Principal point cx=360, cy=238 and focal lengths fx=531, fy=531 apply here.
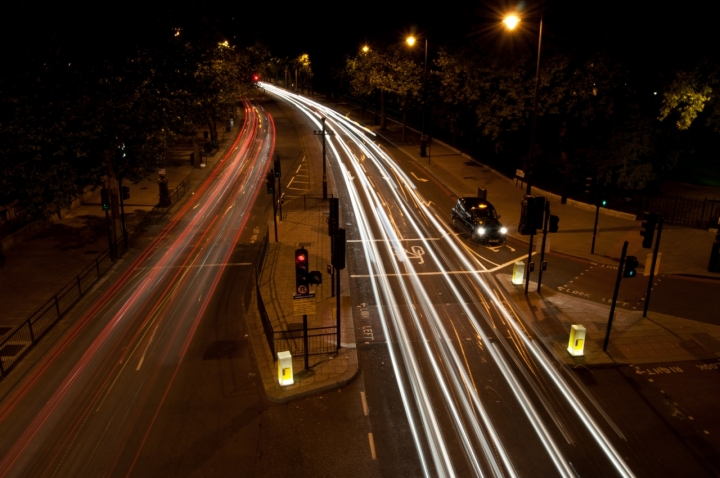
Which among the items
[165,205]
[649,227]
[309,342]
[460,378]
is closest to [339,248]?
[309,342]

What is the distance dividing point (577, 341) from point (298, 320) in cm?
794

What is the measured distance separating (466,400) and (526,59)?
1014 inches

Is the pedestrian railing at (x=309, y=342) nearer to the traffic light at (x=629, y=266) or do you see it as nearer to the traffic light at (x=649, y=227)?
the traffic light at (x=629, y=266)

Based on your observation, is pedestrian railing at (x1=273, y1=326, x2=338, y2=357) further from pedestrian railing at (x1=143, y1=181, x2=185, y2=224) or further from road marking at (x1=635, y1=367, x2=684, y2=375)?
pedestrian railing at (x1=143, y1=181, x2=185, y2=224)

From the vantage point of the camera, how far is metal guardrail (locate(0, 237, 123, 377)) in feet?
46.9

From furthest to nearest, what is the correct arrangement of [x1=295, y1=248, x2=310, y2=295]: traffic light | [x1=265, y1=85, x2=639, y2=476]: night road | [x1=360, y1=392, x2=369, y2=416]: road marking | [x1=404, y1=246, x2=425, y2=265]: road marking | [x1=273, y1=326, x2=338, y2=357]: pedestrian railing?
[x1=404, y1=246, x2=425, y2=265]: road marking, [x1=273, y1=326, x2=338, y2=357]: pedestrian railing, [x1=295, y1=248, x2=310, y2=295]: traffic light, [x1=360, y1=392, x2=369, y2=416]: road marking, [x1=265, y1=85, x2=639, y2=476]: night road

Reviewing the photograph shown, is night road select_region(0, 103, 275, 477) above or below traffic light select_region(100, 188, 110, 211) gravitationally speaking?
below

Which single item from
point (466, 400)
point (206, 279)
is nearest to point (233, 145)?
point (206, 279)

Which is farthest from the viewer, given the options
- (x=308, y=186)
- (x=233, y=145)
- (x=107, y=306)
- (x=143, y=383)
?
(x=233, y=145)

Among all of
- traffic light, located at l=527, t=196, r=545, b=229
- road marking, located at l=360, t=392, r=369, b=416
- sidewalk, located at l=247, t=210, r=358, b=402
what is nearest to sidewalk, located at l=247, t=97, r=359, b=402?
sidewalk, located at l=247, t=210, r=358, b=402

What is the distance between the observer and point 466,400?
39.9 feet

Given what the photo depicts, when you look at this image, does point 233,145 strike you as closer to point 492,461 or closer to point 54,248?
point 54,248

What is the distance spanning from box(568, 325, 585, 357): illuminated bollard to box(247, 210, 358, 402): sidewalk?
5798 mm

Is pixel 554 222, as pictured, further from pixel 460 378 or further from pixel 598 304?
pixel 460 378
